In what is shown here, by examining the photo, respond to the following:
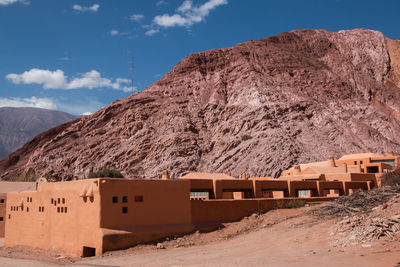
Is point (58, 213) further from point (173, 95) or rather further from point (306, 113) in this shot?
point (173, 95)

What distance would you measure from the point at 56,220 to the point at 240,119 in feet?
130

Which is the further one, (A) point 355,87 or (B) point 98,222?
(A) point 355,87

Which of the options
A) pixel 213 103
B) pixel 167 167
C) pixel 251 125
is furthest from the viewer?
pixel 213 103

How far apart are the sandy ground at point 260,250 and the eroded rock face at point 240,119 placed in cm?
2852

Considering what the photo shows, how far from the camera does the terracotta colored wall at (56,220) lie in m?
17.8

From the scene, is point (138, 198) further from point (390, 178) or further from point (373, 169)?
point (373, 169)

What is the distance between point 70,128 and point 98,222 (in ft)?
172

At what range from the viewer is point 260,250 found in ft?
47.7

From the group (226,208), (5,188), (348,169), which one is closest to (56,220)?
(226,208)

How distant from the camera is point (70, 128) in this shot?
218 ft

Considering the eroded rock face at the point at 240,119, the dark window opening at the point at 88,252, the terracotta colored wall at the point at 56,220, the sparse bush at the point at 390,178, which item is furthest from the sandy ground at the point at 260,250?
the eroded rock face at the point at 240,119

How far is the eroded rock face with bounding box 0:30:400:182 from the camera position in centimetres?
5262

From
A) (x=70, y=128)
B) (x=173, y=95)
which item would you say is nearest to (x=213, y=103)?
(x=173, y=95)

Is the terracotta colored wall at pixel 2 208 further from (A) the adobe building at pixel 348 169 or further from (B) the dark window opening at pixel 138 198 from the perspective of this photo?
(A) the adobe building at pixel 348 169
